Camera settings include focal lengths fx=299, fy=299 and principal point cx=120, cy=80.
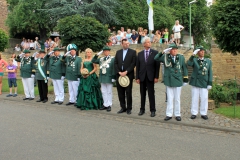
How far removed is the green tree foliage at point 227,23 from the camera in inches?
372

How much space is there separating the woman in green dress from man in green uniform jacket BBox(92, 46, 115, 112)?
0.94 feet

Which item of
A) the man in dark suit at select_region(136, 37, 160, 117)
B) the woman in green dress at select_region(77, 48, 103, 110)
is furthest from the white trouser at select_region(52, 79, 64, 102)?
the man in dark suit at select_region(136, 37, 160, 117)

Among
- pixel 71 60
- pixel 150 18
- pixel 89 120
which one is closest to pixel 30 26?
pixel 150 18

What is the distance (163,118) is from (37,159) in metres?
3.98

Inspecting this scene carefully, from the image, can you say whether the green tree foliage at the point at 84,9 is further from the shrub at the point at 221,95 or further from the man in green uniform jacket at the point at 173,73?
the man in green uniform jacket at the point at 173,73

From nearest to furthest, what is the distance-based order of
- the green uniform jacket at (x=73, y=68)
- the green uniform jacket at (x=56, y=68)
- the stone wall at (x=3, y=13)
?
1. the green uniform jacket at (x=73, y=68)
2. the green uniform jacket at (x=56, y=68)
3. the stone wall at (x=3, y=13)

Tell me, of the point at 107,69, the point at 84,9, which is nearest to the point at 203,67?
the point at 107,69

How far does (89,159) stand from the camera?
16.2 feet

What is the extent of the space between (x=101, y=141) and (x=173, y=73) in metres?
2.86

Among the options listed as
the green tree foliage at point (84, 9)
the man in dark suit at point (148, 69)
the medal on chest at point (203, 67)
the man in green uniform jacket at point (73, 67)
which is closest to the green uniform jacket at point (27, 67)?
the man in green uniform jacket at point (73, 67)

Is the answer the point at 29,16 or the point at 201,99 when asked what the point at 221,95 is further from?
the point at 29,16

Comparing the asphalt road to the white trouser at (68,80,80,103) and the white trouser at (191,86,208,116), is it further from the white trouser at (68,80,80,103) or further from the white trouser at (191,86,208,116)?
the white trouser at (68,80,80,103)

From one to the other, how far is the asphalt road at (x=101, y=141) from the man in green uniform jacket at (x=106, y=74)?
1.11m

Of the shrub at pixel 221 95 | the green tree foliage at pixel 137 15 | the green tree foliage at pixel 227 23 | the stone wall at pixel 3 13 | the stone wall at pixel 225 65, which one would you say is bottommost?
the shrub at pixel 221 95
